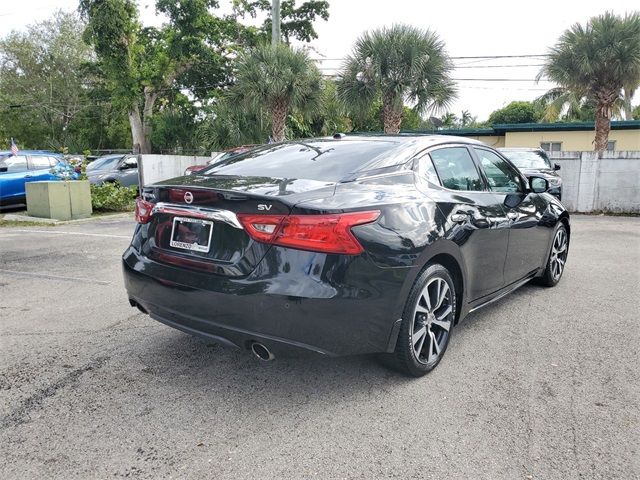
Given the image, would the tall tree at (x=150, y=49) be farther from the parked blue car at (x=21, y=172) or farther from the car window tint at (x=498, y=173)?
the car window tint at (x=498, y=173)

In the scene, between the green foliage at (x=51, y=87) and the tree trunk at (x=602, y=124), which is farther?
the green foliage at (x=51, y=87)

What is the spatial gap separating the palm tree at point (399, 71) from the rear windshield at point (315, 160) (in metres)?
12.8

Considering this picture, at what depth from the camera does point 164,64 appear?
26391 mm

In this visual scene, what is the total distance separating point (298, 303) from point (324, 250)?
301mm

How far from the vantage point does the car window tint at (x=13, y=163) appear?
12031mm

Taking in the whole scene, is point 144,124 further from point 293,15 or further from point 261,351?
point 261,351

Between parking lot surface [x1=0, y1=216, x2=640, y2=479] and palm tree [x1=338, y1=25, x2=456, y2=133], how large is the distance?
12.4 m

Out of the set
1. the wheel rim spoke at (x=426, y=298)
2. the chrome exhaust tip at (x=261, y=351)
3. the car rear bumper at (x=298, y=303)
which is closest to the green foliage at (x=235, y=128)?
the wheel rim spoke at (x=426, y=298)

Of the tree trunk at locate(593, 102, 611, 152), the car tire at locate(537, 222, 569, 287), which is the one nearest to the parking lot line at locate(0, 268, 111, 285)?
the car tire at locate(537, 222, 569, 287)

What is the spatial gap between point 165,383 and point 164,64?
2628 cm

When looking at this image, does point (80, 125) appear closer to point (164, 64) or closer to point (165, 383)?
point (164, 64)

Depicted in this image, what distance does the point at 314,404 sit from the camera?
2920mm

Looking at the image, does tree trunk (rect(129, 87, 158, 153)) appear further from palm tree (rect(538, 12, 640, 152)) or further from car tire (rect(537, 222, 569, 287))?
car tire (rect(537, 222, 569, 287))

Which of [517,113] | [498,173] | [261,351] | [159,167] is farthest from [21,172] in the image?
[517,113]
